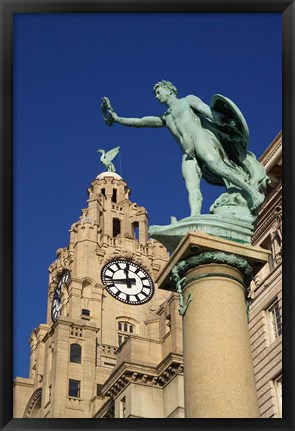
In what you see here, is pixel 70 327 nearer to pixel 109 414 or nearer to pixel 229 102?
pixel 109 414

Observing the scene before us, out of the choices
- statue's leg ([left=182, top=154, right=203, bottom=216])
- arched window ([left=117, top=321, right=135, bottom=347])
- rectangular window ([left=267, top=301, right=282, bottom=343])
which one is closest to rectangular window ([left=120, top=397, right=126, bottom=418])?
rectangular window ([left=267, top=301, right=282, bottom=343])

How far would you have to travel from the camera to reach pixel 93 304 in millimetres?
90188

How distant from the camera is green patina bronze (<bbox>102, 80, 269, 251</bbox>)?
1327 centimetres

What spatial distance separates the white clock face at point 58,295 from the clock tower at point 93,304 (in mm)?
106

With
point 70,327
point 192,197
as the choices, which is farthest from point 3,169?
point 70,327

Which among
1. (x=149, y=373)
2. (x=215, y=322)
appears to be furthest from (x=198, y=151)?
(x=149, y=373)

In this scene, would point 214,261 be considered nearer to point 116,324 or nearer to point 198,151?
point 198,151

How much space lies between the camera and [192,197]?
1386 centimetres

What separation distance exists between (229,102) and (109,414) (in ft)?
154

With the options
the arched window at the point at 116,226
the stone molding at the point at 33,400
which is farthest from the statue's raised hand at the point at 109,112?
the arched window at the point at 116,226

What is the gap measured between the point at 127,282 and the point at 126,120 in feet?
262

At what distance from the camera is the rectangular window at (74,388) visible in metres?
78.9

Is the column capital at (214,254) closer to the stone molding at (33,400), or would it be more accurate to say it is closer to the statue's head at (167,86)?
the statue's head at (167,86)

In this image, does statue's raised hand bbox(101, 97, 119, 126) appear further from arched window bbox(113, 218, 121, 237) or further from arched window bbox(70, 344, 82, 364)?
arched window bbox(113, 218, 121, 237)
